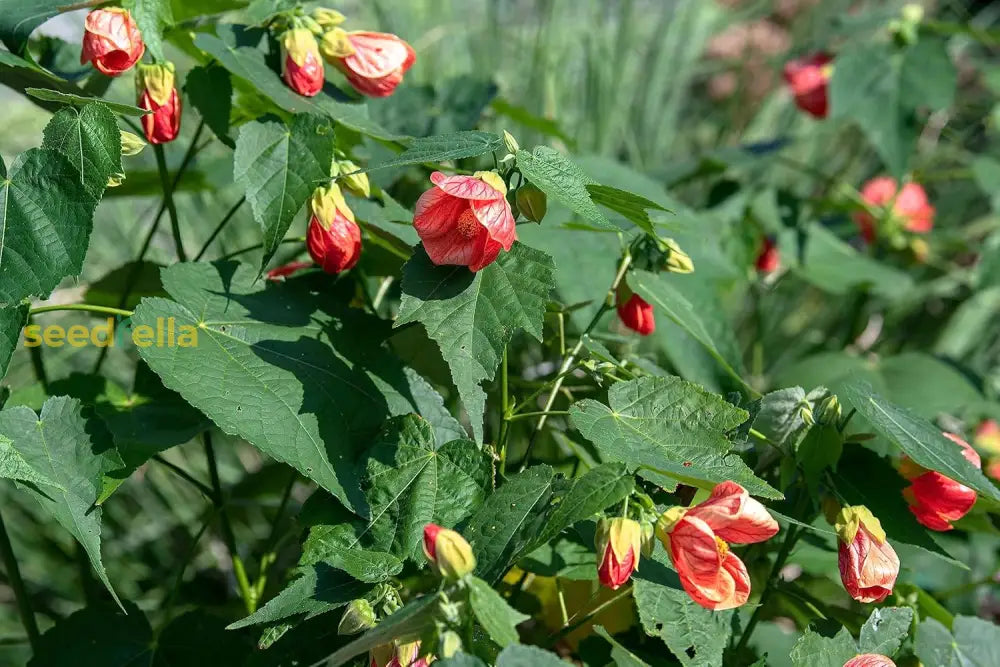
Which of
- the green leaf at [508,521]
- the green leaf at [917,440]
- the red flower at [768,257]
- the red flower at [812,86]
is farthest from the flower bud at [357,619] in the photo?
the red flower at [812,86]

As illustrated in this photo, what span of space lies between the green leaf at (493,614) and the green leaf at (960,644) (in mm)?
379

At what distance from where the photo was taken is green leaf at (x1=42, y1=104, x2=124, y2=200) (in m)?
0.78

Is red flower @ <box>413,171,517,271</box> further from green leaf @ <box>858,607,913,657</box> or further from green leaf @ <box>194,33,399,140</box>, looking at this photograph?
green leaf @ <box>858,607,913,657</box>

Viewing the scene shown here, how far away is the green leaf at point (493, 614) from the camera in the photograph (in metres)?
0.58

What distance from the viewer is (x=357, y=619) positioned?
676 mm

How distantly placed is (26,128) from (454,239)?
6.10 feet

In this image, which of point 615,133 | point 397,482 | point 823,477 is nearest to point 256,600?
point 397,482

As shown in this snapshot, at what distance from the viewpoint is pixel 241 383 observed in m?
0.79

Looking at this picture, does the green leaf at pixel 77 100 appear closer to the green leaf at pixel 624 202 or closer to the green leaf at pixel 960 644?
the green leaf at pixel 624 202

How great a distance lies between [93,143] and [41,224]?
8 centimetres

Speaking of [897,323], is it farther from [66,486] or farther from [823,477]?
[66,486]

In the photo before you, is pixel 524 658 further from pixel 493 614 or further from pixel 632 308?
pixel 632 308

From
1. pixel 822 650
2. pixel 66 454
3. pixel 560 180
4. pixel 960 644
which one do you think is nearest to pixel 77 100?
pixel 66 454

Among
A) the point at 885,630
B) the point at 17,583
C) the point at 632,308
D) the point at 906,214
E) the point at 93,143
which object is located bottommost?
the point at 17,583
